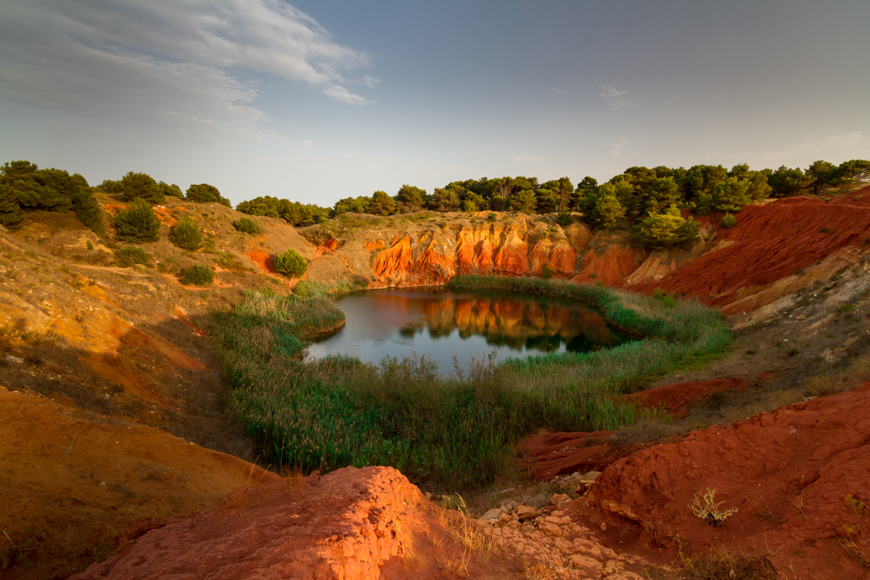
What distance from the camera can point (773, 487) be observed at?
323 cm

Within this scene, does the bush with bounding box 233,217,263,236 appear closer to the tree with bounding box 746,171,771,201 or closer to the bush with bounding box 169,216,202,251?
the bush with bounding box 169,216,202,251

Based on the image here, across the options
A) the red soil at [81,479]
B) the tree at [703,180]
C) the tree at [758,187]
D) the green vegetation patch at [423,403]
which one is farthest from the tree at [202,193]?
the tree at [758,187]

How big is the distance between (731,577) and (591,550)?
1047 mm

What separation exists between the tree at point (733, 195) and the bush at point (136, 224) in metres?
38.9

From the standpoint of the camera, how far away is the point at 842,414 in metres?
3.67

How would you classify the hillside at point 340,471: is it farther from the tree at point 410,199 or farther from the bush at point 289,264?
the tree at point 410,199

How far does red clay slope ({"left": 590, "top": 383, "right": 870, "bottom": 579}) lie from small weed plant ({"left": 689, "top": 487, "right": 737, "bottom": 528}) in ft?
0.17

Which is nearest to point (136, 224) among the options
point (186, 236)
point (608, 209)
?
point (186, 236)

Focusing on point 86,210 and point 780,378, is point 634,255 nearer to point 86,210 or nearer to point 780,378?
point 780,378

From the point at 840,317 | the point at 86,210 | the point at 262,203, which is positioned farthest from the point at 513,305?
the point at 262,203

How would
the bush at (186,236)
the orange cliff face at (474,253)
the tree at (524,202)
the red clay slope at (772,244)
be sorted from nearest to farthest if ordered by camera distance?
1. the red clay slope at (772,244)
2. the bush at (186,236)
3. the orange cliff face at (474,253)
4. the tree at (524,202)

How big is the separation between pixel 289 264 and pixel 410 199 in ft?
110

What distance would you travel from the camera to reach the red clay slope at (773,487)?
8.13 feet

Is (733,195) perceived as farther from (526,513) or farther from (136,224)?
(136,224)
